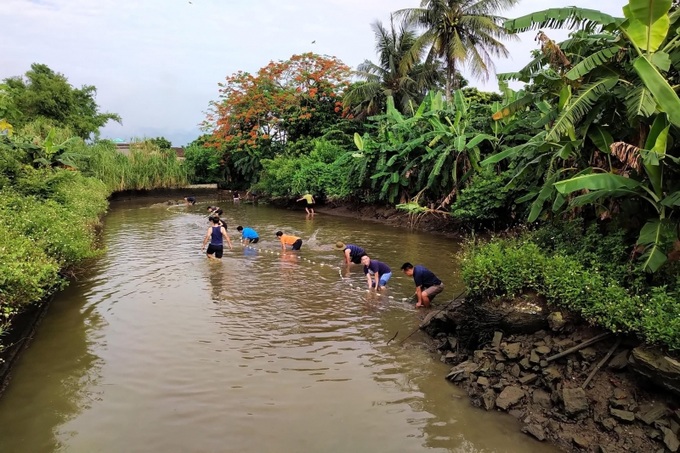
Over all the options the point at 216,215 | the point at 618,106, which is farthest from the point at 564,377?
the point at 216,215

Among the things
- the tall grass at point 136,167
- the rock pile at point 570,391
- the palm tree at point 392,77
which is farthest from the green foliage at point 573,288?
the tall grass at point 136,167

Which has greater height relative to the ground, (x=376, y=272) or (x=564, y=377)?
(x=376, y=272)

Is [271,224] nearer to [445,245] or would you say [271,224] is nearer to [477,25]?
[445,245]

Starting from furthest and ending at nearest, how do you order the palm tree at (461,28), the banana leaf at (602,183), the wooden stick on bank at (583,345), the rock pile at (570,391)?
the palm tree at (461,28)
the banana leaf at (602,183)
the wooden stick on bank at (583,345)
the rock pile at (570,391)

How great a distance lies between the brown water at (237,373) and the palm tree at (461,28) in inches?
580

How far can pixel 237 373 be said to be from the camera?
21.2 ft

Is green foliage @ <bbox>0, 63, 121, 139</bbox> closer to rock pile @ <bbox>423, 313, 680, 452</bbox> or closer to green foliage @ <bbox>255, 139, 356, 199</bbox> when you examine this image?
green foliage @ <bbox>255, 139, 356, 199</bbox>

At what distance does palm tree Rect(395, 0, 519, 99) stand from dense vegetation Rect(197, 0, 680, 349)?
7 centimetres

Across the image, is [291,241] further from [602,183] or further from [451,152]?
[602,183]

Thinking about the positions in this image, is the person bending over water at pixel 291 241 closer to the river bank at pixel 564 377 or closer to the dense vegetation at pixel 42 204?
the dense vegetation at pixel 42 204

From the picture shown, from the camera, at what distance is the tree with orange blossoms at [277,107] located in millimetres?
31141

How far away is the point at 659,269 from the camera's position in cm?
570

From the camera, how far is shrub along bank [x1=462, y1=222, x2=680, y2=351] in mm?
5105

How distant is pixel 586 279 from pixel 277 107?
28.8m
